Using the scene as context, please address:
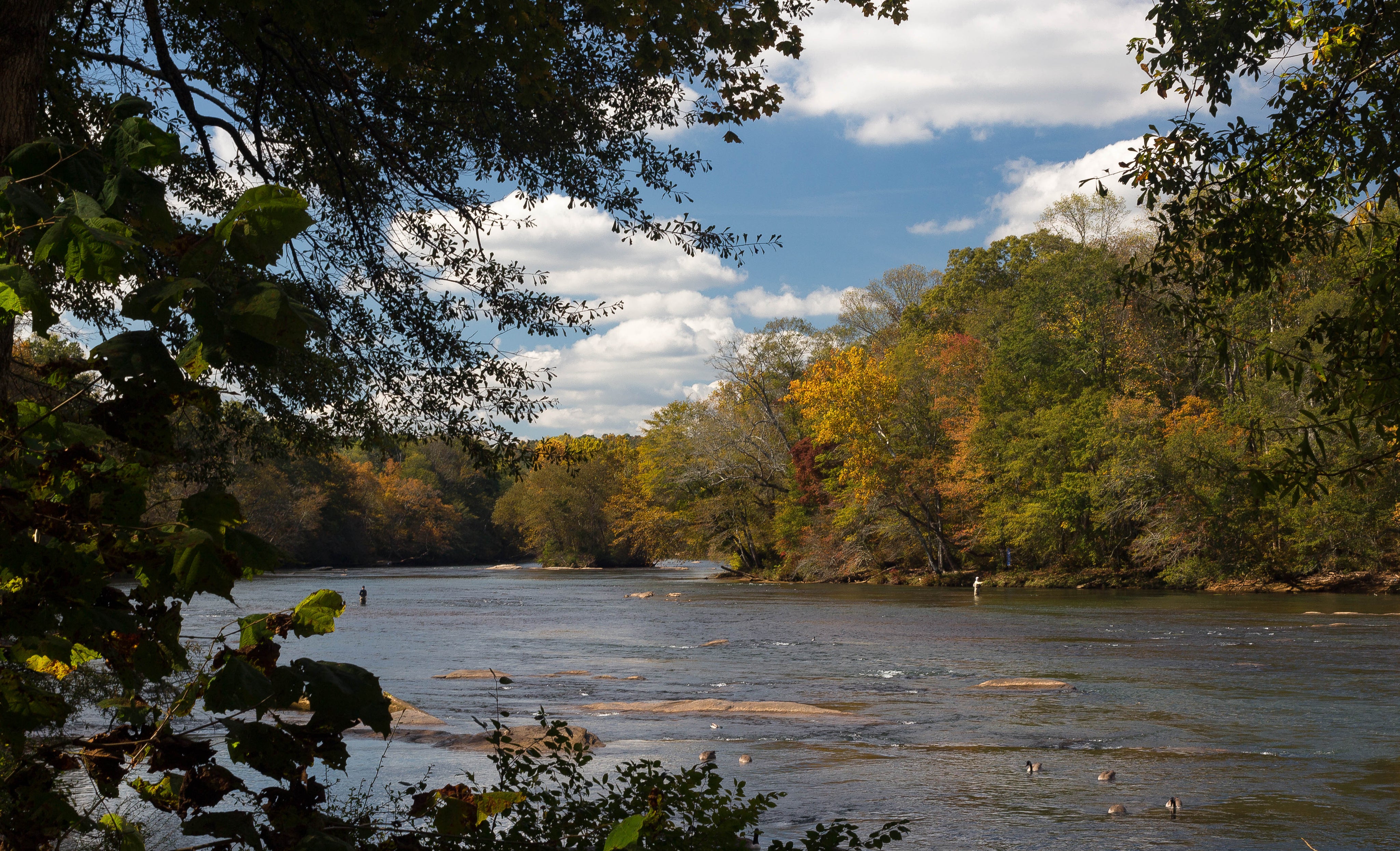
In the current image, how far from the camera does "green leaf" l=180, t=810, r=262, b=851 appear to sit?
74.5 inches

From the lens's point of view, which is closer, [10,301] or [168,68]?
[10,301]

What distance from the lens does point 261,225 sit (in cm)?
168

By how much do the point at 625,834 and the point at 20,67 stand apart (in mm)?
2873

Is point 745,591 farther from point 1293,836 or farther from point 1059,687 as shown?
point 1293,836

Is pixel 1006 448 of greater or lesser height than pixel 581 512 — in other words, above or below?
above

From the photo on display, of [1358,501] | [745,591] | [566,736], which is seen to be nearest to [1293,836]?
[566,736]

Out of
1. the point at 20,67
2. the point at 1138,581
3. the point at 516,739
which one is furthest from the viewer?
the point at 1138,581

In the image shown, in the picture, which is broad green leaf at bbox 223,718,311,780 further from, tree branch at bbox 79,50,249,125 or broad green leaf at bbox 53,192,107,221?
tree branch at bbox 79,50,249,125

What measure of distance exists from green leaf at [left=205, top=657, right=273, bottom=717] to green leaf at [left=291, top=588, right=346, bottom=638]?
5.7 inches

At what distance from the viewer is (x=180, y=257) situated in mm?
1737

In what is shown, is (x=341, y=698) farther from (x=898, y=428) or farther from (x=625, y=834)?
(x=898, y=428)

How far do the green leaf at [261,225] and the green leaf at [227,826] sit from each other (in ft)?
3.33

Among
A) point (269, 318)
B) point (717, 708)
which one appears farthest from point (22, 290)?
point (717, 708)

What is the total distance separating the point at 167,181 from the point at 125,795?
205 inches
